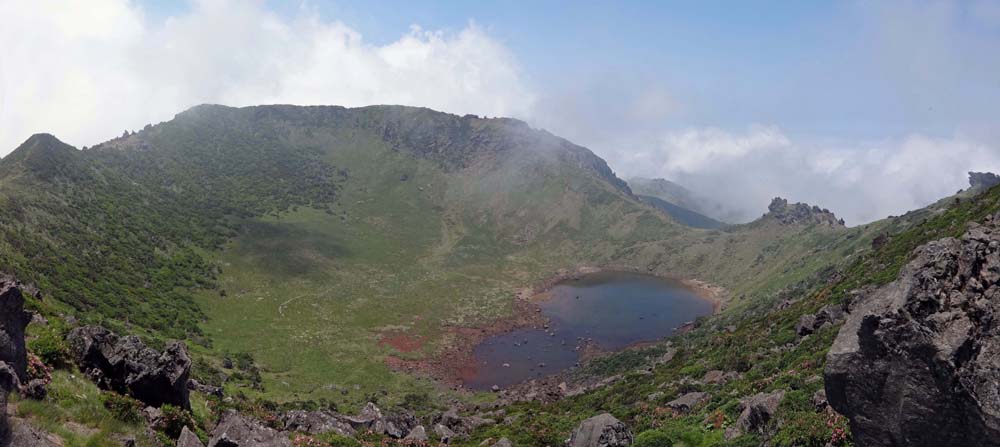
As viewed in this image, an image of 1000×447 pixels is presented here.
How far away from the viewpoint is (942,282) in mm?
12125

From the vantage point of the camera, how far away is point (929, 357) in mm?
Answer: 10930

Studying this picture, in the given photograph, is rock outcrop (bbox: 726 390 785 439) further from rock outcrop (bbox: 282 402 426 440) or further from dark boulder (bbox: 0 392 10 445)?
dark boulder (bbox: 0 392 10 445)

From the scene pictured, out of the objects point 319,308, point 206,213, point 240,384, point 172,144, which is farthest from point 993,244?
point 172,144

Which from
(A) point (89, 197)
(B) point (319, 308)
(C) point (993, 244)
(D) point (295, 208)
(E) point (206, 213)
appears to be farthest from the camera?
(D) point (295, 208)

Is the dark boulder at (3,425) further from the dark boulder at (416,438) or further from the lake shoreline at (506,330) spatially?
the lake shoreline at (506,330)

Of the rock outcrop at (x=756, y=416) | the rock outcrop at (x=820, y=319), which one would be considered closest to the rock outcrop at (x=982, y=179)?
the rock outcrop at (x=820, y=319)

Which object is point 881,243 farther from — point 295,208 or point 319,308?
point 295,208

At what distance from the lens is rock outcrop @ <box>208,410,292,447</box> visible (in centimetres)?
1512

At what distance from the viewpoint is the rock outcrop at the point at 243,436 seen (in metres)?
15.1

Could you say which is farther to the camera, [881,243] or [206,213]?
[206,213]

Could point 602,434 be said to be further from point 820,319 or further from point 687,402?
point 820,319

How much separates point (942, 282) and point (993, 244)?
1.55m

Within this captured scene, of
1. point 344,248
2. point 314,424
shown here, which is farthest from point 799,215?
point 314,424

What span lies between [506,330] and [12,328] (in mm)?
72876
